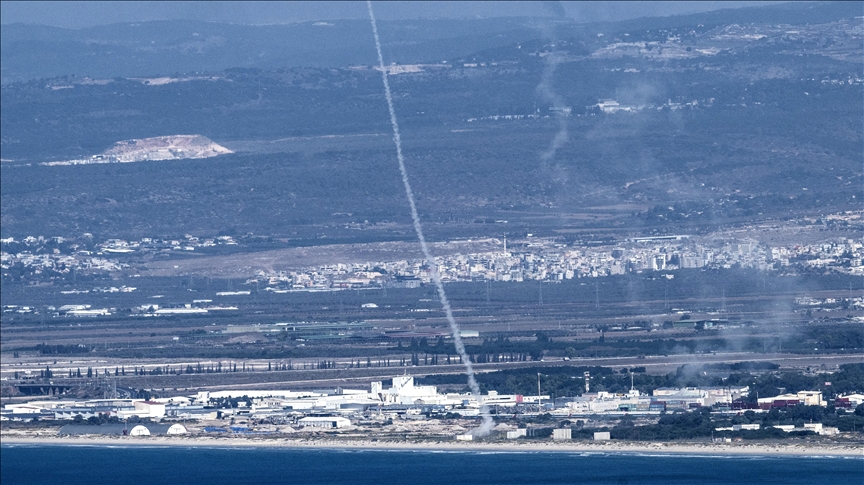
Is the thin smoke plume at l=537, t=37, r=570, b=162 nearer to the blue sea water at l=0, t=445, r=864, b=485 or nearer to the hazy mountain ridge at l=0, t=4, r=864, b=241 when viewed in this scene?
the hazy mountain ridge at l=0, t=4, r=864, b=241

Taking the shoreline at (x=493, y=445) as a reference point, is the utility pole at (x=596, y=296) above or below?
above

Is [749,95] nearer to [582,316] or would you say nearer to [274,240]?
[274,240]

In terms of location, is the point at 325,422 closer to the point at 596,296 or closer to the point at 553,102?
the point at 596,296

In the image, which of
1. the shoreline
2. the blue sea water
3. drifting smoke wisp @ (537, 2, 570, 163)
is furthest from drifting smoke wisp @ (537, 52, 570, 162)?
the blue sea water

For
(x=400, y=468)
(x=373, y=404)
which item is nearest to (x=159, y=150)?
(x=373, y=404)

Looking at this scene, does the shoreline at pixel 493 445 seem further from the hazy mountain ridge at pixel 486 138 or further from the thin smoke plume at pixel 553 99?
the thin smoke plume at pixel 553 99

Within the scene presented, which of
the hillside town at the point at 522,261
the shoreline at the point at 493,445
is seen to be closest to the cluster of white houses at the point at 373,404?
the shoreline at the point at 493,445
